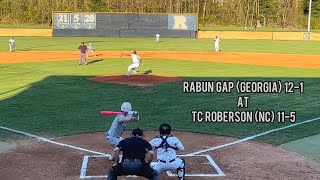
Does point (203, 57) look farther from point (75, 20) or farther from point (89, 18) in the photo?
point (75, 20)

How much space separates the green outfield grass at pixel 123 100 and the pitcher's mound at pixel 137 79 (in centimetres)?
94

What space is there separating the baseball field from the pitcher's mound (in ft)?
0.19

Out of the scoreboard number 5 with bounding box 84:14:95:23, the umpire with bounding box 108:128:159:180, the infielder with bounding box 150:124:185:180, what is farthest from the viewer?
the scoreboard number 5 with bounding box 84:14:95:23

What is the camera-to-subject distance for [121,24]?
66125mm

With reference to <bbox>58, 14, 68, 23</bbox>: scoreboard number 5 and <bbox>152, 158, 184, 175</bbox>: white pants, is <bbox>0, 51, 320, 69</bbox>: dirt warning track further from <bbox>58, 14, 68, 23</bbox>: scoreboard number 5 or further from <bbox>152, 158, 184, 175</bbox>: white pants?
<bbox>152, 158, 184, 175</bbox>: white pants

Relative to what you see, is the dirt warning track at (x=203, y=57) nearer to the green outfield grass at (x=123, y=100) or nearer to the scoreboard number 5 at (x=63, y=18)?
the green outfield grass at (x=123, y=100)

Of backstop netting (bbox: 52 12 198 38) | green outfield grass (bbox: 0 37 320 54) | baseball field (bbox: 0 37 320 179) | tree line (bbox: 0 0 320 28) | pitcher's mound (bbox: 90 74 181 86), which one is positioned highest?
tree line (bbox: 0 0 320 28)

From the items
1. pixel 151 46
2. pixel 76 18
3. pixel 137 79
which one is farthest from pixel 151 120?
pixel 76 18

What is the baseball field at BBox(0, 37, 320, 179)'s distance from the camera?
1092cm

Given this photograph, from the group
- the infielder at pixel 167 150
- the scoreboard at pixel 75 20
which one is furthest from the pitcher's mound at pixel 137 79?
the scoreboard at pixel 75 20

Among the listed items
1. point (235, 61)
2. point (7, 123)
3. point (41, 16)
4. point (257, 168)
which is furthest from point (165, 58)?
point (41, 16)

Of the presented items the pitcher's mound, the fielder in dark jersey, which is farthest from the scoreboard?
the pitcher's mound

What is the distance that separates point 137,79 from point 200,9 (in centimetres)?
7354

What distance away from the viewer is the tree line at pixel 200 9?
85.8m
